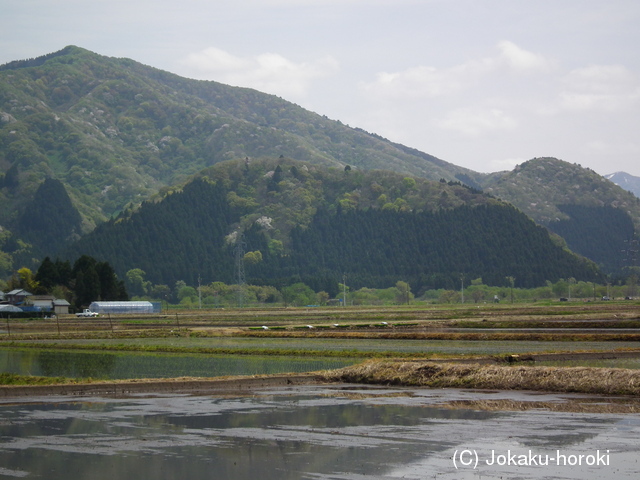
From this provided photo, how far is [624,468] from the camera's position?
17.0 m

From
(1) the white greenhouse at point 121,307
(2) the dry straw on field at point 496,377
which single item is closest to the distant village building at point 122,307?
(1) the white greenhouse at point 121,307

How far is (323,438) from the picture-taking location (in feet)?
68.5

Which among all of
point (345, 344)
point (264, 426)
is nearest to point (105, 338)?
point (345, 344)

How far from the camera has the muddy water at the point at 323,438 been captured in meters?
17.2

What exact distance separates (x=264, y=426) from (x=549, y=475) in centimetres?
872

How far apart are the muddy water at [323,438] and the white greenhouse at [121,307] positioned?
428ft

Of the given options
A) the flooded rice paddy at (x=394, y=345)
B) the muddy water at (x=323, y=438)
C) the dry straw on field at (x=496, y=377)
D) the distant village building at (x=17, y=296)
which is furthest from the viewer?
the distant village building at (x=17, y=296)

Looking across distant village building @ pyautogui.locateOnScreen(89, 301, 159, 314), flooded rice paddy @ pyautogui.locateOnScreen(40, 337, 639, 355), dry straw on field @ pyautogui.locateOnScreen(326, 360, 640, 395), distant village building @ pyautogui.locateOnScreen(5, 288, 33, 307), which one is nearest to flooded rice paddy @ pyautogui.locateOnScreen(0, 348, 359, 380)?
dry straw on field @ pyautogui.locateOnScreen(326, 360, 640, 395)

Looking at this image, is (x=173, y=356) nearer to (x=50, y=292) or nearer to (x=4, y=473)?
(x=4, y=473)

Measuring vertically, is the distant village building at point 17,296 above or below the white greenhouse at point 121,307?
above

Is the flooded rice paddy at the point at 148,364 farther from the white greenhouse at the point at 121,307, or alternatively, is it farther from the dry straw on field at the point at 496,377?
the white greenhouse at the point at 121,307

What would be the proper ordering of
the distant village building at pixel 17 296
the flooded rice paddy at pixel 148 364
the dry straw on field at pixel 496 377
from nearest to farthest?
the dry straw on field at pixel 496 377 → the flooded rice paddy at pixel 148 364 → the distant village building at pixel 17 296

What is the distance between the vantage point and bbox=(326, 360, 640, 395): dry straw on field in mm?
29453

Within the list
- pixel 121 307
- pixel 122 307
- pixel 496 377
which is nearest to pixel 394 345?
pixel 496 377
